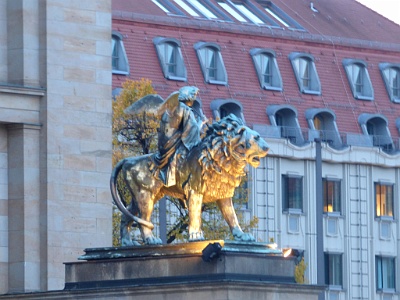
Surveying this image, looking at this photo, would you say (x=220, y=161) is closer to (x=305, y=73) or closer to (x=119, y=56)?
(x=119, y=56)

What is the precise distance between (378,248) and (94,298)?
54154 millimetres

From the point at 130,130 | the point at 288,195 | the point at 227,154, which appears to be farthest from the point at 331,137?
the point at 227,154

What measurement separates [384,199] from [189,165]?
5468 cm

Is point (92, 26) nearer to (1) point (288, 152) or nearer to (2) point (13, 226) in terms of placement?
(2) point (13, 226)

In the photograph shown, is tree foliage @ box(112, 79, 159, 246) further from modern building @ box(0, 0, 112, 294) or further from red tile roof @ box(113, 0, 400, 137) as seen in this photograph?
red tile roof @ box(113, 0, 400, 137)

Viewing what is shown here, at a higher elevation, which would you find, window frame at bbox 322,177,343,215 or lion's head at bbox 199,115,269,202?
window frame at bbox 322,177,343,215

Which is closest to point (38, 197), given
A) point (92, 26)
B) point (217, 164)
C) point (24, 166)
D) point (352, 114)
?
point (24, 166)

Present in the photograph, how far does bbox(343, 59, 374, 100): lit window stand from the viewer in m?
89.4

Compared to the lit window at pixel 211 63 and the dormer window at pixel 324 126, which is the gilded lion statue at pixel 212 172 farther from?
the dormer window at pixel 324 126

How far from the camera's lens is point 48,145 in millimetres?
37375

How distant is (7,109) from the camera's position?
37.1 m

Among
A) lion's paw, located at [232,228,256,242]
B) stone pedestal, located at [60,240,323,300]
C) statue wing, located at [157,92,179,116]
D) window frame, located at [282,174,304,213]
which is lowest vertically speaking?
stone pedestal, located at [60,240,323,300]

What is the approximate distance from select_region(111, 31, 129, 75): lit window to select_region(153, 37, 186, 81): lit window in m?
2.49

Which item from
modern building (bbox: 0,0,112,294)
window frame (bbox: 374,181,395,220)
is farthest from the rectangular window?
modern building (bbox: 0,0,112,294)
